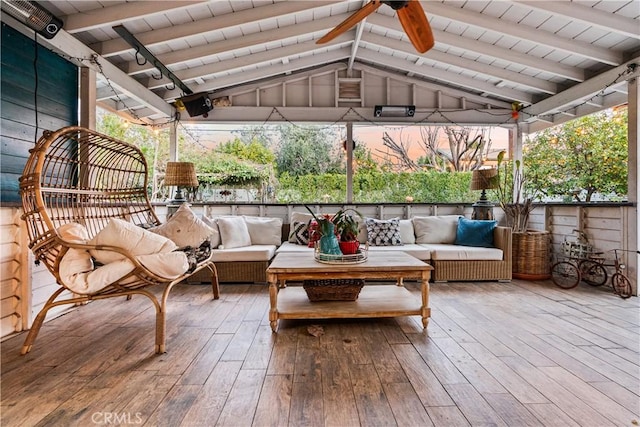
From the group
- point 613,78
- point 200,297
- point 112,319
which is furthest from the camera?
point 613,78

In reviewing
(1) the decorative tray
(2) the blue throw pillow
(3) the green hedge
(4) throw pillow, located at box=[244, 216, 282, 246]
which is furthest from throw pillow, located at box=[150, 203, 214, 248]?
(2) the blue throw pillow

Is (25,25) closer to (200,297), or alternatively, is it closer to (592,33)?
(200,297)

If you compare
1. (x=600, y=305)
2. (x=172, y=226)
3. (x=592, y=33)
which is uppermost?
(x=592, y=33)

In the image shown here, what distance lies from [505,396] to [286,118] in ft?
15.8

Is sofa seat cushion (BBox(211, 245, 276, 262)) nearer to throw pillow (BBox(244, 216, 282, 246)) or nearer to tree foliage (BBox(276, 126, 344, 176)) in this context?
throw pillow (BBox(244, 216, 282, 246))

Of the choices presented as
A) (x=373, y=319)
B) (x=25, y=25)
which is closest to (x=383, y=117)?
(x=373, y=319)

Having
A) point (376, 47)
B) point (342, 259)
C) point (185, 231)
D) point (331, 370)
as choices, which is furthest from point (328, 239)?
point (376, 47)

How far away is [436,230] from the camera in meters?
4.75

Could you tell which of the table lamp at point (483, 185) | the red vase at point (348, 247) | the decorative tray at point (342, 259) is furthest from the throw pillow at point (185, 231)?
the table lamp at point (483, 185)

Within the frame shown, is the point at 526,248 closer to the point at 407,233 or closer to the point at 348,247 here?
the point at 407,233

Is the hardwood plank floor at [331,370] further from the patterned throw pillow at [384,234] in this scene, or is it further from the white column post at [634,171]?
the patterned throw pillow at [384,234]

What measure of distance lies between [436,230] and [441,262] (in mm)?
665

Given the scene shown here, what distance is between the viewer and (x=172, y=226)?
3088 mm

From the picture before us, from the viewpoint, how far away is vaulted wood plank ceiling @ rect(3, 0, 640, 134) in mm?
3328
